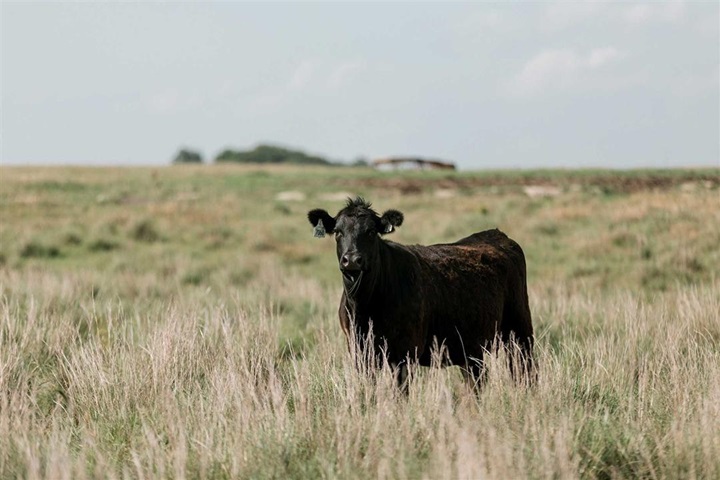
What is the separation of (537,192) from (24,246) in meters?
18.6

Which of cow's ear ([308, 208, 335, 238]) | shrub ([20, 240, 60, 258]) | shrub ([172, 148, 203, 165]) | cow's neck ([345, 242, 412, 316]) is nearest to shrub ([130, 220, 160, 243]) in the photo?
shrub ([20, 240, 60, 258])

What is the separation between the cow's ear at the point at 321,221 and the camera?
6.10 metres

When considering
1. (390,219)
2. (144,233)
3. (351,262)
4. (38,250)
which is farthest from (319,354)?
(144,233)

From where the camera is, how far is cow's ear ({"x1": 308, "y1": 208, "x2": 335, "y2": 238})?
610 centimetres

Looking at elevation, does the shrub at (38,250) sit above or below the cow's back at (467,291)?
below

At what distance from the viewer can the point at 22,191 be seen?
37.2 metres

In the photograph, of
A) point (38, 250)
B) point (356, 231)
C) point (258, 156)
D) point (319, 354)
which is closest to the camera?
point (356, 231)

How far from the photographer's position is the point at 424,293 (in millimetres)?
6375

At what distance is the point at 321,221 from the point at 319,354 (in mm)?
1763

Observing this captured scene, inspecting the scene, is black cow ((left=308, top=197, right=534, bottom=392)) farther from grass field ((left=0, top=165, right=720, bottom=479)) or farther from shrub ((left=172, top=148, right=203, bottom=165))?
shrub ((left=172, top=148, right=203, bottom=165))

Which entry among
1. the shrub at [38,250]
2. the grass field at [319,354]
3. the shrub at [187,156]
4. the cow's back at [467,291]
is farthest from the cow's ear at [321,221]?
the shrub at [187,156]

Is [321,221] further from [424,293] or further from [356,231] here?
[424,293]

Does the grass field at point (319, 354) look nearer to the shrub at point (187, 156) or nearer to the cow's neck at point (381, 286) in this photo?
the cow's neck at point (381, 286)

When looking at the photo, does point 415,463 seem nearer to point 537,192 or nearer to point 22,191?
point 537,192
